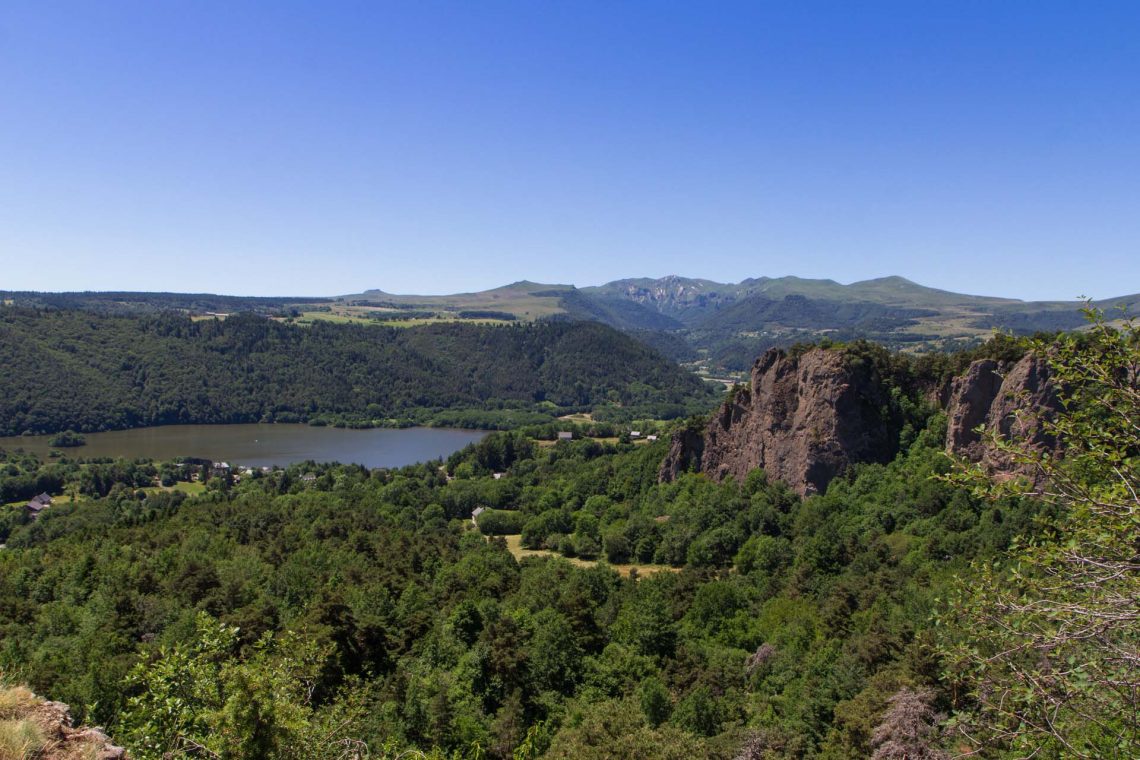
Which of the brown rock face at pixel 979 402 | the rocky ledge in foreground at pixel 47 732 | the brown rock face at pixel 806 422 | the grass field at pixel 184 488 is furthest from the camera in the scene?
the grass field at pixel 184 488

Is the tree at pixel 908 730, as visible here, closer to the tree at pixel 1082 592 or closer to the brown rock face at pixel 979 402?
the tree at pixel 1082 592

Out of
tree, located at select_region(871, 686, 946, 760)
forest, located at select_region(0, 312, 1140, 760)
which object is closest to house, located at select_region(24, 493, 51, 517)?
forest, located at select_region(0, 312, 1140, 760)

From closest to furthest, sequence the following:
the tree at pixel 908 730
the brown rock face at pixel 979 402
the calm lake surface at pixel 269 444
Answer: the tree at pixel 908 730 → the brown rock face at pixel 979 402 → the calm lake surface at pixel 269 444

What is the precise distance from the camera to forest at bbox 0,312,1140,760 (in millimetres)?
8898

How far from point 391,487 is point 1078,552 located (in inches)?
3394

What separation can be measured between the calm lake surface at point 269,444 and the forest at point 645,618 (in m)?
58.9

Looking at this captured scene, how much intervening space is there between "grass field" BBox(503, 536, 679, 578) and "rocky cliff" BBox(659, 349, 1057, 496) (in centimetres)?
1225

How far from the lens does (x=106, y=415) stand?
16975 cm

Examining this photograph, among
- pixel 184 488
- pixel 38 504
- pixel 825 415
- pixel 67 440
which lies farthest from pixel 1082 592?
pixel 67 440

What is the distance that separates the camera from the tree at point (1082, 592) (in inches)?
312

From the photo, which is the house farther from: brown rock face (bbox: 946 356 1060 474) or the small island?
brown rock face (bbox: 946 356 1060 474)

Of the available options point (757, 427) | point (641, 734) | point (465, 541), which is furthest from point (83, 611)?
point (757, 427)

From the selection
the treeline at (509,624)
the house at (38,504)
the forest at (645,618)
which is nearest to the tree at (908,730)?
the forest at (645,618)

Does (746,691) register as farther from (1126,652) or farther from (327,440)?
Answer: (327,440)
